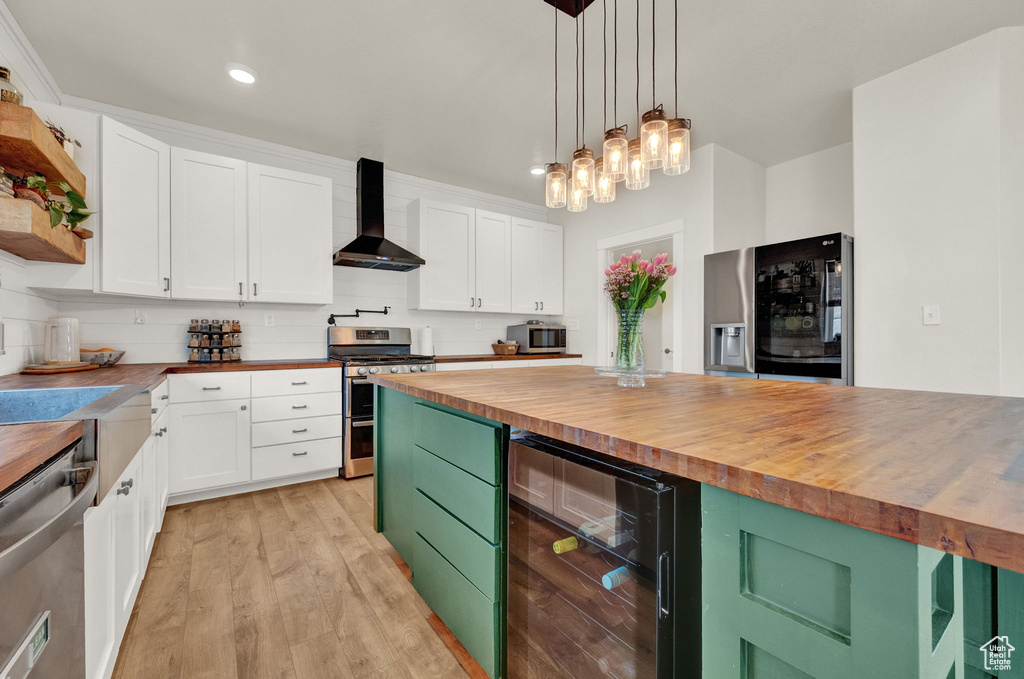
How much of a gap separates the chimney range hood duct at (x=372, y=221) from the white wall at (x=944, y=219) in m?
3.21

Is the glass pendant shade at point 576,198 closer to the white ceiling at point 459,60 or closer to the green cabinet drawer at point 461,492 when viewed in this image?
the white ceiling at point 459,60

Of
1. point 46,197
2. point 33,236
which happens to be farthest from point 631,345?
point 46,197

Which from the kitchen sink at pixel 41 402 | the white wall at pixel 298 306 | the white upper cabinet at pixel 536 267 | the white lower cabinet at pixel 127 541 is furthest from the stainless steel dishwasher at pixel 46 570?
the white upper cabinet at pixel 536 267

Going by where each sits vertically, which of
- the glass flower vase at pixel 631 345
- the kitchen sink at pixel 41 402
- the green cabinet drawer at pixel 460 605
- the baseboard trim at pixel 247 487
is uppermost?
the glass flower vase at pixel 631 345

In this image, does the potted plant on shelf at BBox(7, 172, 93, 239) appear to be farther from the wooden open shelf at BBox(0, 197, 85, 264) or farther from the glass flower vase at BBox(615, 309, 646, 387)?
the glass flower vase at BBox(615, 309, 646, 387)

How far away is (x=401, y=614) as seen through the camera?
172 cm

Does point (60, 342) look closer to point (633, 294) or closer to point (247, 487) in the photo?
point (247, 487)

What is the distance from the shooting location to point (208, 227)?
302cm

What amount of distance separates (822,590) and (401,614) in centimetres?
159

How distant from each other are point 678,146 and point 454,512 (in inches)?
64.3

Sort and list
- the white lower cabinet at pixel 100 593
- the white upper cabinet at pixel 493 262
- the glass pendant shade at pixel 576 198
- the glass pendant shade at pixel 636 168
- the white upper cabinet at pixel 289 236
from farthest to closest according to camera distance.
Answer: the white upper cabinet at pixel 493 262, the white upper cabinet at pixel 289 236, the glass pendant shade at pixel 576 198, the glass pendant shade at pixel 636 168, the white lower cabinet at pixel 100 593

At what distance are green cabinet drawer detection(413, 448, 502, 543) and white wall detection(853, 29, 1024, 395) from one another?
8.49 feet

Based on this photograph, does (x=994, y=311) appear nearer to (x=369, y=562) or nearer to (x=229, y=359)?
(x=369, y=562)

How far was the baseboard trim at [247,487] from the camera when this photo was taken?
2.84 metres
